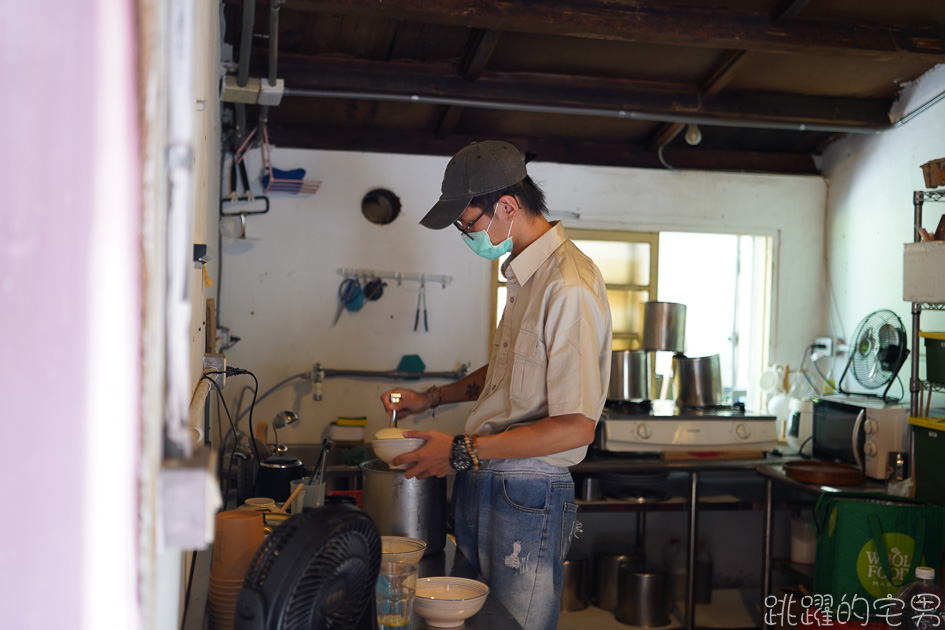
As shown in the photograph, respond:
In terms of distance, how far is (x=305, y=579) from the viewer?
0.99 metres

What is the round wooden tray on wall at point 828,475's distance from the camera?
10.3 ft

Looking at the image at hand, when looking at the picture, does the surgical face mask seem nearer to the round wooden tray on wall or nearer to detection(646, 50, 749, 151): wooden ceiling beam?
detection(646, 50, 749, 151): wooden ceiling beam

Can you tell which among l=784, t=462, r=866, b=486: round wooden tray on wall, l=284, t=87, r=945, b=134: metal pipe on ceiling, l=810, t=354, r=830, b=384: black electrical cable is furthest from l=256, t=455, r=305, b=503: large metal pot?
l=810, t=354, r=830, b=384: black electrical cable

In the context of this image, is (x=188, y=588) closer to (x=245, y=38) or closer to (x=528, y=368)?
(x=528, y=368)

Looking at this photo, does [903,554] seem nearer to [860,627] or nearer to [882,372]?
[860,627]

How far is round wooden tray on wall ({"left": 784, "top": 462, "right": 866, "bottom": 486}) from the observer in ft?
10.3

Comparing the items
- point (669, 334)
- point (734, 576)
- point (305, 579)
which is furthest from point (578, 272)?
point (734, 576)

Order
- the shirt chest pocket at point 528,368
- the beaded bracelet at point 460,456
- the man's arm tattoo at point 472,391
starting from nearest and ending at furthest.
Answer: the beaded bracelet at point 460,456, the shirt chest pocket at point 528,368, the man's arm tattoo at point 472,391

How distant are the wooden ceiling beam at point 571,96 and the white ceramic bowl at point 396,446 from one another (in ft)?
6.19

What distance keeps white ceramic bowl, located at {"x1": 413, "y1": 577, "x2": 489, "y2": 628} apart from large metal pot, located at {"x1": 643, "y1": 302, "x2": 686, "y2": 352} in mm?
2440

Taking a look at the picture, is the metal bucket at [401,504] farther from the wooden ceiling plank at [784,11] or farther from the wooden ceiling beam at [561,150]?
the wooden ceiling beam at [561,150]

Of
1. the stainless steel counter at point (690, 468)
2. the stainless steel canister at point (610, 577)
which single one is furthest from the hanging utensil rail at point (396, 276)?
the stainless steel canister at point (610, 577)

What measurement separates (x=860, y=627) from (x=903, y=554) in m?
0.29

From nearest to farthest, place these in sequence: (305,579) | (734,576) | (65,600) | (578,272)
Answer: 1. (65,600)
2. (305,579)
3. (578,272)
4. (734,576)
